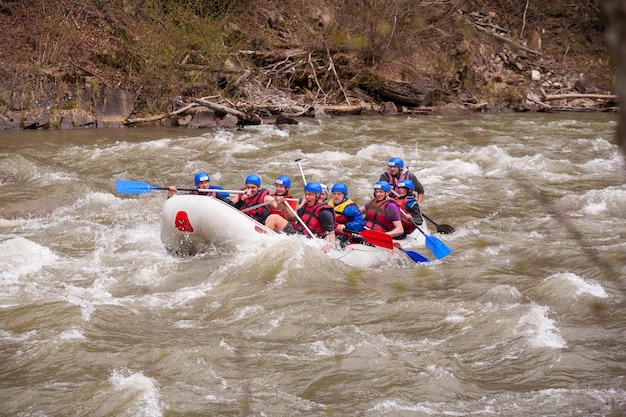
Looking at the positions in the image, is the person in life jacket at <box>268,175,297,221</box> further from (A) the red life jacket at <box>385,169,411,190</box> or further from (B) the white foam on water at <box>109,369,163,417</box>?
(B) the white foam on water at <box>109,369,163,417</box>

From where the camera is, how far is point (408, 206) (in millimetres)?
A: 9047

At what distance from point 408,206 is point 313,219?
1545 mm

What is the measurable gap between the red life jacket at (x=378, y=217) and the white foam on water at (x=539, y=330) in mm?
2494

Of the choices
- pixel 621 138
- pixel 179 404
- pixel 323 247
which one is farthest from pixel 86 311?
pixel 621 138

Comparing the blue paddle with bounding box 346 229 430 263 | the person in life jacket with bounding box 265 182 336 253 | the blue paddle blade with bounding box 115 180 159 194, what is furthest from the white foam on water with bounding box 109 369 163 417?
the blue paddle blade with bounding box 115 180 159 194

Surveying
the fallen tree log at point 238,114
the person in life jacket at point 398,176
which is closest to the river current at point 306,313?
the person in life jacket at point 398,176

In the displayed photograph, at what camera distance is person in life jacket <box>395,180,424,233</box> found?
8.81 m

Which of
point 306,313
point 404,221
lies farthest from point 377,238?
point 306,313

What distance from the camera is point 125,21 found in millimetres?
19406

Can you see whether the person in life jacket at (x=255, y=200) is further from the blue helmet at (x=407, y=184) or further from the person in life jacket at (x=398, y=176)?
the person in life jacket at (x=398, y=176)

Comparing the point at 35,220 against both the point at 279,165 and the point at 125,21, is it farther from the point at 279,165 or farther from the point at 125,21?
the point at 125,21

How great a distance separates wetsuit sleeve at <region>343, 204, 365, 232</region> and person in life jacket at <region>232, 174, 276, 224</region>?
2.70ft

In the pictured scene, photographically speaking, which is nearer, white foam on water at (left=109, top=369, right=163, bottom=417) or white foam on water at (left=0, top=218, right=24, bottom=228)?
white foam on water at (left=109, top=369, right=163, bottom=417)

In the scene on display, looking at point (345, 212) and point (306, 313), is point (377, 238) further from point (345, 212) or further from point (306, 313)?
point (306, 313)
